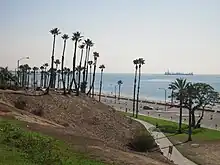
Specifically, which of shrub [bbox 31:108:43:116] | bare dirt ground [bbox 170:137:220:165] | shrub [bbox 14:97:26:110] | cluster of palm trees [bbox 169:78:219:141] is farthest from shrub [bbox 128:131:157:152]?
cluster of palm trees [bbox 169:78:219:141]

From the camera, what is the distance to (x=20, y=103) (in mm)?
47219

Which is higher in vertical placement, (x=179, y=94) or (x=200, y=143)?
(x=179, y=94)

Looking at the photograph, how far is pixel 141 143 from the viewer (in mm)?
40562

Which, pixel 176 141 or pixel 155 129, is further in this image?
pixel 155 129

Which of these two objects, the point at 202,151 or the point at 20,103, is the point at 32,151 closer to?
the point at 20,103

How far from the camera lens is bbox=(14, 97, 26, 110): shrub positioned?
46406mm

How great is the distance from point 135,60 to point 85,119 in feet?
139

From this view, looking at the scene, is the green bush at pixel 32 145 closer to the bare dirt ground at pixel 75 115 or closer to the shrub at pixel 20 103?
the bare dirt ground at pixel 75 115

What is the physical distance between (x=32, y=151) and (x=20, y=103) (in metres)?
30.1

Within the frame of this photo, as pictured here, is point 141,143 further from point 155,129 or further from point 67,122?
point 155,129

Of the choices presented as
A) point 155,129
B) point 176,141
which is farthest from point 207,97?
point 176,141

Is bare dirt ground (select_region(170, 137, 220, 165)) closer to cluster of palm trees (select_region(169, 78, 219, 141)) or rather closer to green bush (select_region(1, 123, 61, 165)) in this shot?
cluster of palm trees (select_region(169, 78, 219, 141))

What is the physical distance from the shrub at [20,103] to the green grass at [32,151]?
2390 centimetres

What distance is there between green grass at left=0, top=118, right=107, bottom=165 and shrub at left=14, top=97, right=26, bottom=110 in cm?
2390
